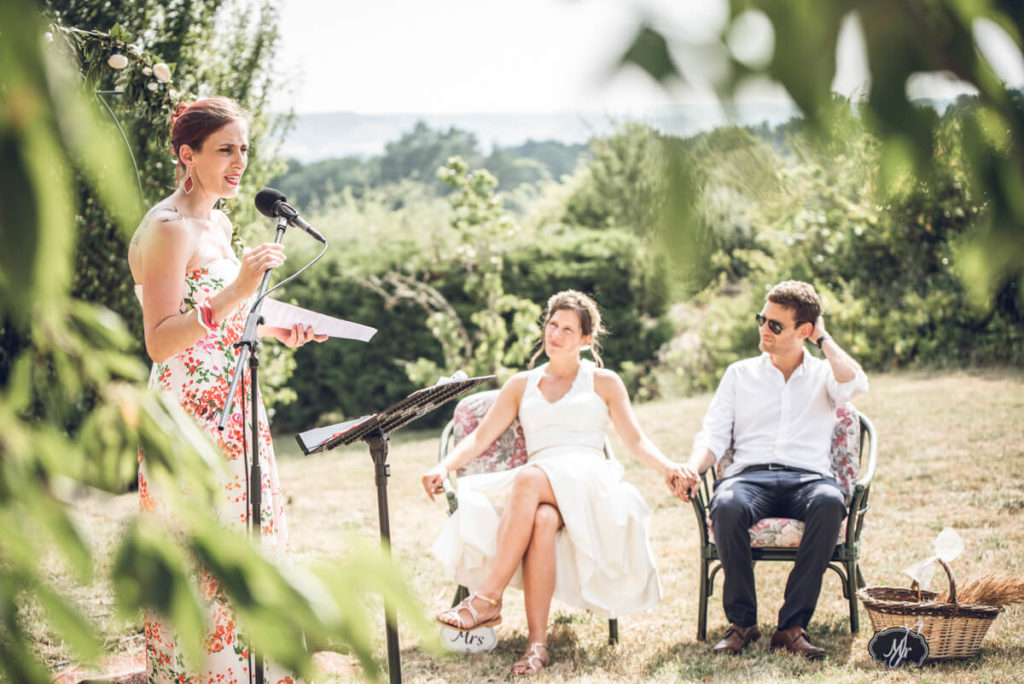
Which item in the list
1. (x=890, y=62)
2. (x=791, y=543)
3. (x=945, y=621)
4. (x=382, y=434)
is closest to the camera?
(x=890, y=62)

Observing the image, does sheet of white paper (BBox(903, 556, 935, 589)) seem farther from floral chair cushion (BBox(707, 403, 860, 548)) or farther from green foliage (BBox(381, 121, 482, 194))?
green foliage (BBox(381, 121, 482, 194))

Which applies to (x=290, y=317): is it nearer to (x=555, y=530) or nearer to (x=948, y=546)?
(x=555, y=530)

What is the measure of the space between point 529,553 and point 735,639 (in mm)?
855

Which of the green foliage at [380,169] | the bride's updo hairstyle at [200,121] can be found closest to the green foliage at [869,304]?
the bride's updo hairstyle at [200,121]

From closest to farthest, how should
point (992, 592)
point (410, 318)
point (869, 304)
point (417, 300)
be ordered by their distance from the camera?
point (992, 592) < point (869, 304) < point (417, 300) < point (410, 318)

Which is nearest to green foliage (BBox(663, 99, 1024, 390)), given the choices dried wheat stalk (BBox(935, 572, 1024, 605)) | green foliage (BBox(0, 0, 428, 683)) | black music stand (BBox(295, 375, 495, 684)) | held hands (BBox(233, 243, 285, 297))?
dried wheat stalk (BBox(935, 572, 1024, 605))

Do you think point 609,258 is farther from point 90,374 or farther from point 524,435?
point 90,374

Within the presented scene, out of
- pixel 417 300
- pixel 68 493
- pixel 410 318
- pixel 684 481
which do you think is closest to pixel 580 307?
pixel 684 481

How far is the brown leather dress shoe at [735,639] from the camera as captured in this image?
12.5ft

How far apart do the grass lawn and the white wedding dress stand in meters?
0.25

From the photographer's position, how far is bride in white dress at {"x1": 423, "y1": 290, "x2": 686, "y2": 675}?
12.5 feet

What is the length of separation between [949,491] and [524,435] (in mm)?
3204

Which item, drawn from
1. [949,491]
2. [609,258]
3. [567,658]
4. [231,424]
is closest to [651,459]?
[567,658]

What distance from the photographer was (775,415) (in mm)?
4234
